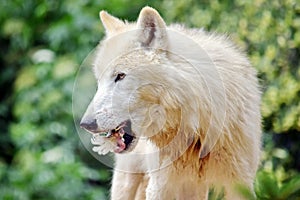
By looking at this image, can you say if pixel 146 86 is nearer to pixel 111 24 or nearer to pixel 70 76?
pixel 111 24

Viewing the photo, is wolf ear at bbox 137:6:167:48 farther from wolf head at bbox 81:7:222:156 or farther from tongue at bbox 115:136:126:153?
tongue at bbox 115:136:126:153

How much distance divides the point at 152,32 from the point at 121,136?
0.52 metres

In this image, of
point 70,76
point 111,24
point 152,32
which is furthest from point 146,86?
point 70,76

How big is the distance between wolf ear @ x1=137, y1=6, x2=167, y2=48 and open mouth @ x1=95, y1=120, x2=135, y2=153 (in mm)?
390

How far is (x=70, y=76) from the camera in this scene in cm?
900

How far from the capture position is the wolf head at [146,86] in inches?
154

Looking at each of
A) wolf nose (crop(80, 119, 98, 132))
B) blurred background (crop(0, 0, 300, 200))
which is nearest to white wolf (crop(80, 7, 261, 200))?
wolf nose (crop(80, 119, 98, 132))

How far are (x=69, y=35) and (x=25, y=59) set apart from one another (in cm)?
68

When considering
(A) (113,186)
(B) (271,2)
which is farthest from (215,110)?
(B) (271,2)

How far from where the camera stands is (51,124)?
29.6 feet

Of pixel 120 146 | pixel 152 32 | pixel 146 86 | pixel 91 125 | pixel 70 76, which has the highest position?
pixel 152 32

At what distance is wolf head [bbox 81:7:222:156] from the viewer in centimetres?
392

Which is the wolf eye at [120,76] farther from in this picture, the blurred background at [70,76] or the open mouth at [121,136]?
the blurred background at [70,76]

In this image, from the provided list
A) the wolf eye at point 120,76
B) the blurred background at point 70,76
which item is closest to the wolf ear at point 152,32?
the wolf eye at point 120,76
